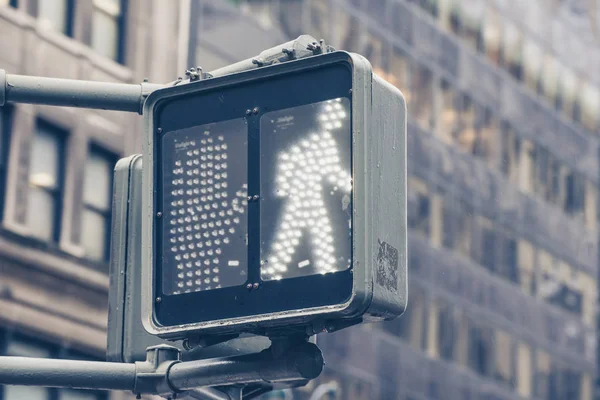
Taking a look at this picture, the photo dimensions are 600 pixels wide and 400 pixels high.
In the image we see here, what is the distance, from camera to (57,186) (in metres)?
30.4

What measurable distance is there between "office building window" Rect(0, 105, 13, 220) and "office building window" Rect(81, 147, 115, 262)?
2.08 metres

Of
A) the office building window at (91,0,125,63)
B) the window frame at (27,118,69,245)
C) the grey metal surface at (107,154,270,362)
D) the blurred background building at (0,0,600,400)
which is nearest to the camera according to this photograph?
the grey metal surface at (107,154,270,362)

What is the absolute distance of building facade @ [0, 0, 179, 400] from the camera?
29141mm

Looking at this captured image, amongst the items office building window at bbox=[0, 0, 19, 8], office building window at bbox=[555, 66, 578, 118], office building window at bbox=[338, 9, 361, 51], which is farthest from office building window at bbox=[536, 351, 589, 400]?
office building window at bbox=[0, 0, 19, 8]

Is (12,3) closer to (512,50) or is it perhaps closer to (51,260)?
(51,260)

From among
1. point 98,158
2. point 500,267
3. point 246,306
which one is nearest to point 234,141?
point 246,306

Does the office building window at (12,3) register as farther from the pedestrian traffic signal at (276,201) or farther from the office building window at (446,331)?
the office building window at (446,331)

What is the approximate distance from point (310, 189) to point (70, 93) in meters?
1.12

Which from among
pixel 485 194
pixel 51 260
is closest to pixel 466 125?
pixel 485 194

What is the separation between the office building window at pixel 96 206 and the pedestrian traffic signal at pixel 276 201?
1021 inches

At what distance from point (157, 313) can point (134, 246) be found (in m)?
1.02

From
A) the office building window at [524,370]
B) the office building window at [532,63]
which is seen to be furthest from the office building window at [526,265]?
the office building window at [532,63]

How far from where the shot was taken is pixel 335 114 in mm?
4766

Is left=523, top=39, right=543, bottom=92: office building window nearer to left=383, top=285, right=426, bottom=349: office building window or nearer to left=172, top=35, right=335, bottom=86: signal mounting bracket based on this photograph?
left=383, top=285, right=426, bottom=349: office building window
